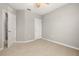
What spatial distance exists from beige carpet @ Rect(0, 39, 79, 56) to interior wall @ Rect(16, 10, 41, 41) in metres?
0.14

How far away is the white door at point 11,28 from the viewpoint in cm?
175

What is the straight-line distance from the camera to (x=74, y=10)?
1.70 metres

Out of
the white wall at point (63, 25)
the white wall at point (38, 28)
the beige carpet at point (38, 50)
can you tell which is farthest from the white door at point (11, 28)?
the white wall at point (63, 25)

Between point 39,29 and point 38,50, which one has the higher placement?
point 39,29

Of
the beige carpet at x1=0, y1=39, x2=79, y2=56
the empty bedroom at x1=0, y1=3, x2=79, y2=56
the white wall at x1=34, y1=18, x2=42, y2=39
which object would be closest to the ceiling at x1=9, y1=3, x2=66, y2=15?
the empty bedroom at x1=0, y1=3, x2=79, y2=56

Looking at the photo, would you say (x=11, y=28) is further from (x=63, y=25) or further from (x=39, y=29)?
(x=63, y=25)

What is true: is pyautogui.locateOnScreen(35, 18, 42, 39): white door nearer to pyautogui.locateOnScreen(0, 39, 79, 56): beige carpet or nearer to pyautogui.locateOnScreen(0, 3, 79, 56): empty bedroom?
pyautogui.locateOnScreen(0, 3, 79, 56): empty bedroom

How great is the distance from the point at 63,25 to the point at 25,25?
0.74 m

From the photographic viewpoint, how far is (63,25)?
1802 mm

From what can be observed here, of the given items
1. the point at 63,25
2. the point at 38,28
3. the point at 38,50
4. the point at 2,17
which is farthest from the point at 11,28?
the point at 63,25

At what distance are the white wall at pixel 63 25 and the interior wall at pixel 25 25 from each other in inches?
9.6

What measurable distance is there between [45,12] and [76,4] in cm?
57

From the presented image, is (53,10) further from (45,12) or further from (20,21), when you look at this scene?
(20,21)

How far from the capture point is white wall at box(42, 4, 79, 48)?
1.71 metres
